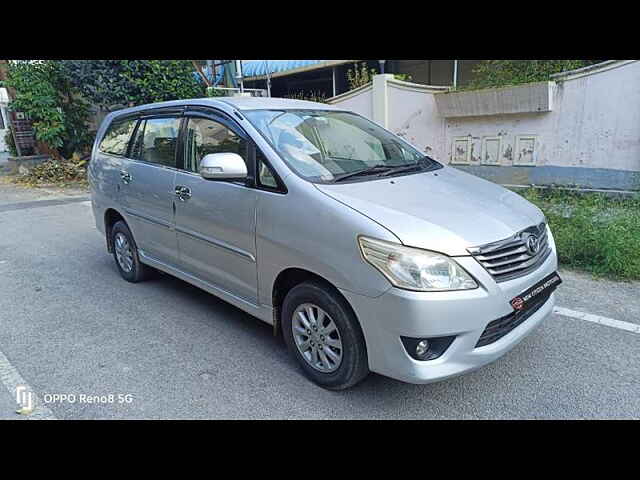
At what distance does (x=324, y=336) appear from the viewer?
281 centimetres

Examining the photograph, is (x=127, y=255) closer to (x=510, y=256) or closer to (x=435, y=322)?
(x=435, y=322)

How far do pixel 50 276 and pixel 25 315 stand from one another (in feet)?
3.50

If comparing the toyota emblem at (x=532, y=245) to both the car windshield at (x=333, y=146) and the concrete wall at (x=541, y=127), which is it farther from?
the concrete wall at (x=541, y=127)

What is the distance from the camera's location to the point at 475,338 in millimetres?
2469

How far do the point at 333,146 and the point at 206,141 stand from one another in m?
1.03

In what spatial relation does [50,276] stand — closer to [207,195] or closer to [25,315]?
[25,315]

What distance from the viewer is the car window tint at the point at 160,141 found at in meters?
3.97

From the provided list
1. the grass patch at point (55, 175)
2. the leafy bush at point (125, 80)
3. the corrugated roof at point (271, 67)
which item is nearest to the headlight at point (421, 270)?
the leafy bush at point (125, 80)

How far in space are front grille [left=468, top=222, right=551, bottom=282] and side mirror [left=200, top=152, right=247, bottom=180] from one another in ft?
5.07

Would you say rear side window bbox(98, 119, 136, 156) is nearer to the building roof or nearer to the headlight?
the building roof

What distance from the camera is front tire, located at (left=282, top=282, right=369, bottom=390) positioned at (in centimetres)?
264
